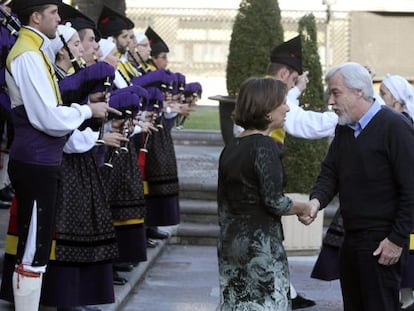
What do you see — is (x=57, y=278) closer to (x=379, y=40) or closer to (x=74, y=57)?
(x=74, y=57)

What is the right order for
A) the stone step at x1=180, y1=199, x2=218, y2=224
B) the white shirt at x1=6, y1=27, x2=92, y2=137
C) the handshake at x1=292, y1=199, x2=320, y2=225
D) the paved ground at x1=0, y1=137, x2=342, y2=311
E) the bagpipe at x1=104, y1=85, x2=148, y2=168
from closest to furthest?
1. the handshake at x1=292, y1=199, x2=320, y2=225
2. the white shirt at x1=6, y1=27, x2=92, y2=137
3. the bagpipe at x1=104, y1=85, x2=148, y2=168
4. the paved ground at x1=0, y1=137, x2=342, y2=311
5. the stone step at x1=180, y1=199, x2=218, y2=224

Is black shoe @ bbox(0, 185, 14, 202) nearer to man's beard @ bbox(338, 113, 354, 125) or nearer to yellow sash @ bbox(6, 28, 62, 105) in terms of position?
yellow sash @ bbox(6, 28, 62, 105)

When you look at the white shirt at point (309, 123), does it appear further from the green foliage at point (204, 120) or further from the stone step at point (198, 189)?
the green foliage at point (204, 120)

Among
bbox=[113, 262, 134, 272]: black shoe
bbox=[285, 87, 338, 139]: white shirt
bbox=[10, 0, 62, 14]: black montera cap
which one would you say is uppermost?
bbox=[10, 0, 62, 14]: black montera cap

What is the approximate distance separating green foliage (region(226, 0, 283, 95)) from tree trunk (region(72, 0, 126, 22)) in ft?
4.95

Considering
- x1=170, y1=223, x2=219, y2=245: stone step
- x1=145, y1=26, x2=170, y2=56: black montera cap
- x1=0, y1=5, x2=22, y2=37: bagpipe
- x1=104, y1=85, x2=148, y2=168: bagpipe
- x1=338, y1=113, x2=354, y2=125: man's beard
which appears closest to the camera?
x1=338, y1=113, x2=354, y2=125: man's beard

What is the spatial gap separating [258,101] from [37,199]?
60.4 inches

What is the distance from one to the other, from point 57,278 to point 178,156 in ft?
23.5

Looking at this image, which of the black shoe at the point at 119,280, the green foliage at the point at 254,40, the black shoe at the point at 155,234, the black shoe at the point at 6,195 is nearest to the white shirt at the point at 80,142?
the black shoe at the point at 119,280

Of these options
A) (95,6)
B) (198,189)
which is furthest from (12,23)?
(95,6)

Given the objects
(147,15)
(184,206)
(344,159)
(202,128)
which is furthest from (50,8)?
(147,15)

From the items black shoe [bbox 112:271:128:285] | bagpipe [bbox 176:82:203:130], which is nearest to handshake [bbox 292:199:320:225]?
black shoe [bbox 112:271:128:285]

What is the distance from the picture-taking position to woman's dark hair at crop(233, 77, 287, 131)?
4891 mm

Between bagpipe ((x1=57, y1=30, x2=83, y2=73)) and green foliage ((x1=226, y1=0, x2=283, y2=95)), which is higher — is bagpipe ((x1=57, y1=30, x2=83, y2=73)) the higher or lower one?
the higher one
